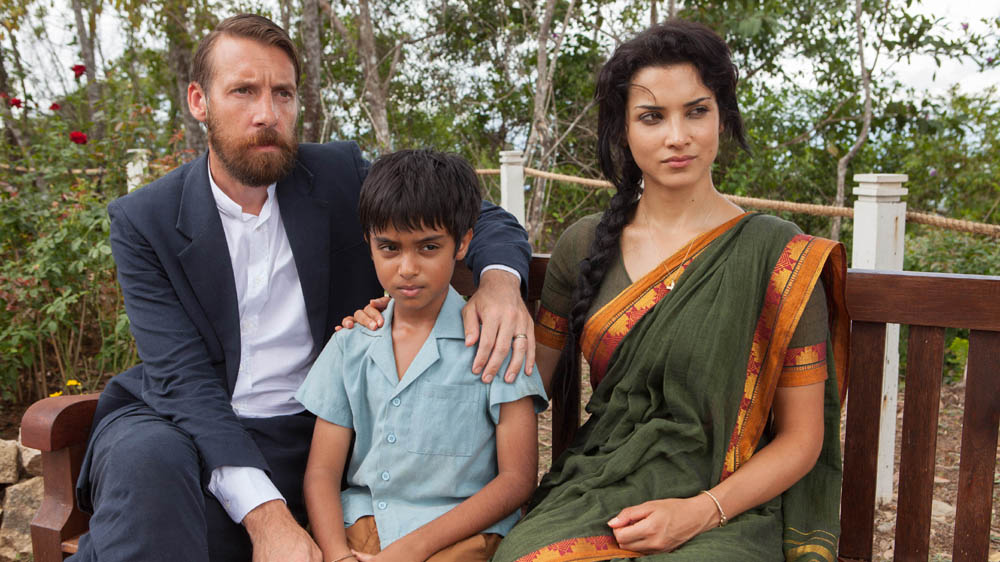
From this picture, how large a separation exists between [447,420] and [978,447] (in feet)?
4.41

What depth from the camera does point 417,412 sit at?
6.55 ft

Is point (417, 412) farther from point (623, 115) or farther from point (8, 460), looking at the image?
point (8, 460)

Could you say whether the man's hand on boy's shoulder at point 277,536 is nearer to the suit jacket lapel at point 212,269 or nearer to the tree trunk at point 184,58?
the suit jacket lapel at point 212,269

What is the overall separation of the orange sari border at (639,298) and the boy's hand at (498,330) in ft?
0.60

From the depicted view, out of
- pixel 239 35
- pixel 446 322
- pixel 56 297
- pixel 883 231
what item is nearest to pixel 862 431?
pixel 446 322

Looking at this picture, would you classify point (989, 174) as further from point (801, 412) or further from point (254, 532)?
point (254, 532)

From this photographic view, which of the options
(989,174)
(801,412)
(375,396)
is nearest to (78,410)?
(375,396)

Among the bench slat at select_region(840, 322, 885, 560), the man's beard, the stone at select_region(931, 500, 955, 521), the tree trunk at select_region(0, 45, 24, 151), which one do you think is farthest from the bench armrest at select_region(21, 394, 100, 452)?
the stone at select_region(931, 500, 955, 521)

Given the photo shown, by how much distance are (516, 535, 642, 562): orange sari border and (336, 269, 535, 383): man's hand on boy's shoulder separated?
41 cm

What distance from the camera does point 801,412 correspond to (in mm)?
1923

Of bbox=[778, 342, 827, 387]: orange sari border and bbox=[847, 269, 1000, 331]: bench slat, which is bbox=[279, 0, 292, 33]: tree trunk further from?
bbox=[778, 342, 827, 387]: orange sari border

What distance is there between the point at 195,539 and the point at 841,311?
1652 millimetres

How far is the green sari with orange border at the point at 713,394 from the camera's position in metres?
1.88

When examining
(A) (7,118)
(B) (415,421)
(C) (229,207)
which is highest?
(A) (7,118)
